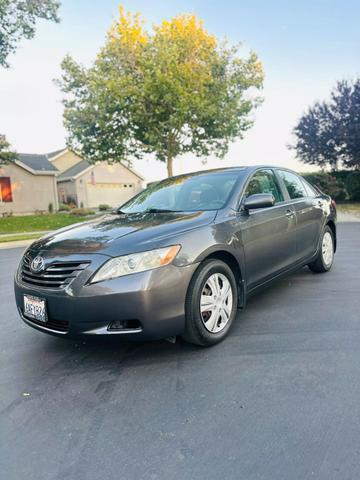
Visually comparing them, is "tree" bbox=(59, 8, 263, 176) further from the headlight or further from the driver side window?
the headlight

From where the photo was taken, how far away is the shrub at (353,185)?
74.5 feet

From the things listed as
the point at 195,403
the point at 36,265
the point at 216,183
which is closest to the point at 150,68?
the point at 216,183

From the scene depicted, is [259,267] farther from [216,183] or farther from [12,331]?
[12,331]

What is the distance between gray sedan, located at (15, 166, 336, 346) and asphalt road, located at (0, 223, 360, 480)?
13.1 inches

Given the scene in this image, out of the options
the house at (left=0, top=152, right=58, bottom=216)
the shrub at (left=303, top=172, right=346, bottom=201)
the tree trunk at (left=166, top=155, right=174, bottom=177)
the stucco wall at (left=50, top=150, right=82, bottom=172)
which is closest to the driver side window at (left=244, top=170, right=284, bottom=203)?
the tree trunk at (left=166, top=155, right=174, bottom=177)

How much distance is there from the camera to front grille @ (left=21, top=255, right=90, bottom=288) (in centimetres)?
275

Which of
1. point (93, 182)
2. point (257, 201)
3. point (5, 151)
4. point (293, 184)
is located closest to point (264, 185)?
point (257, 201)

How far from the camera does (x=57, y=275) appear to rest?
2.82 m

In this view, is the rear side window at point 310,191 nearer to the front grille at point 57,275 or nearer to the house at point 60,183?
the front grille at point 57,275

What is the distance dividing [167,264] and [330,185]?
22.1 metres

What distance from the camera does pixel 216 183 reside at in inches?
157

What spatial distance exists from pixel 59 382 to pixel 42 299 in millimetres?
634

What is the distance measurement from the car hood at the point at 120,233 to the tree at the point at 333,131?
71.7ft

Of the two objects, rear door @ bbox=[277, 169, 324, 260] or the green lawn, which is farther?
the green lawn
